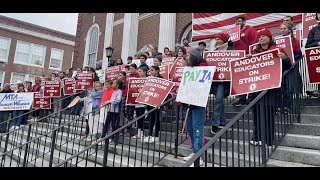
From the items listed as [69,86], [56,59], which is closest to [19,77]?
[56,59]

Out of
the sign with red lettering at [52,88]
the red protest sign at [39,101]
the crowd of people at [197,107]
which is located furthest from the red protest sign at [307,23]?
the red protest sign at [39,101]

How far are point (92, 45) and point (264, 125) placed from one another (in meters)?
16.8

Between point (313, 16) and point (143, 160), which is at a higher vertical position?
point (313, 16)

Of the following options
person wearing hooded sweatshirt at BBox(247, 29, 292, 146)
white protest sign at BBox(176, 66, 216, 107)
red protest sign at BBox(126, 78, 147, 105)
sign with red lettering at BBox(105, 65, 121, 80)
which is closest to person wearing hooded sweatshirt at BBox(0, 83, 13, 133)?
sign with red lettering at BBox(105, 65, 121, 80)

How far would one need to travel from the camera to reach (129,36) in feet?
49.6

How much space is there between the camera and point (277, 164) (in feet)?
12.0

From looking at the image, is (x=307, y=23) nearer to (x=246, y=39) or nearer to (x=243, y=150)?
(x=246, y=39)

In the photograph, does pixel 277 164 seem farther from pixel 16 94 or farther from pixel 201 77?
pixel 16 94

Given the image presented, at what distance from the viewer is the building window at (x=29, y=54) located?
26.4m

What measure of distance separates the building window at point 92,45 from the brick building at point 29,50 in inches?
434
